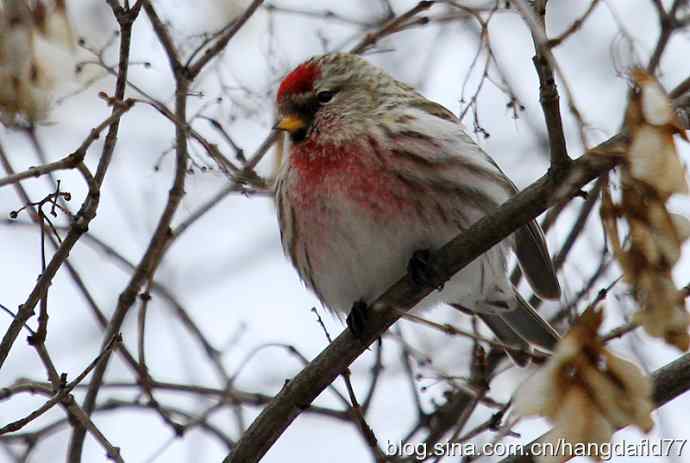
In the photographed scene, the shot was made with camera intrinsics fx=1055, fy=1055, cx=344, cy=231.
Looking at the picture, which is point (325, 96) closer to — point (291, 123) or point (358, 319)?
point (291, 123)

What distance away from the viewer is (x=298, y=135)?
4074mm

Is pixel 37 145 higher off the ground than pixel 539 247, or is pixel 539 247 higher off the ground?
pixel 37 145

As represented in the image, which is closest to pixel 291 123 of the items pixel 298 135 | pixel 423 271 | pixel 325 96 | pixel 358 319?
pixel 298 135

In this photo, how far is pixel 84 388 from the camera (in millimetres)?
3994

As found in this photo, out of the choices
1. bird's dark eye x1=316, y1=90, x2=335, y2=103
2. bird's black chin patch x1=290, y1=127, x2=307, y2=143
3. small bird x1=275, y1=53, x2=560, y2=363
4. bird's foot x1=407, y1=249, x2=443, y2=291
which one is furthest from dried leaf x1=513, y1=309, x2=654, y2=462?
bird's dark eye x1=316, y1=90, x2=335, y2=103

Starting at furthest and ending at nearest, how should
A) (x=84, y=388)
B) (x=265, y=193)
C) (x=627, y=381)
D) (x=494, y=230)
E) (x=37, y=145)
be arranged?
(x=265, y=193) → (x=84, y=388) → (x=37, y=145) → (x=494, y=230) → (x=627, y=381)

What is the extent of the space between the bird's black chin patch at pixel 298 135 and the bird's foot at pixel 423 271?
73 cm

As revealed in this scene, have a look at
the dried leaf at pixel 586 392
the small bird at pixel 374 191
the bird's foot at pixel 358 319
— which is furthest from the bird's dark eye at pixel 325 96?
the dried leaf at pixel 586 392

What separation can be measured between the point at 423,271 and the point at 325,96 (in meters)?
1.18

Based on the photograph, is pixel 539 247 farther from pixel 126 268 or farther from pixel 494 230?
pixel 126 268

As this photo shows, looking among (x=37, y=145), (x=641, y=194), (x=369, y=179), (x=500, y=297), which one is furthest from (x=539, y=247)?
(x=641, y=194)

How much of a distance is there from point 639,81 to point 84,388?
277cm

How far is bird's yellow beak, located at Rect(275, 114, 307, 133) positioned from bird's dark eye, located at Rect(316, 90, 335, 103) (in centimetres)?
14

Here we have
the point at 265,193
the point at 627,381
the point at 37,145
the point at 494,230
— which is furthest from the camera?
the point at 265,193
